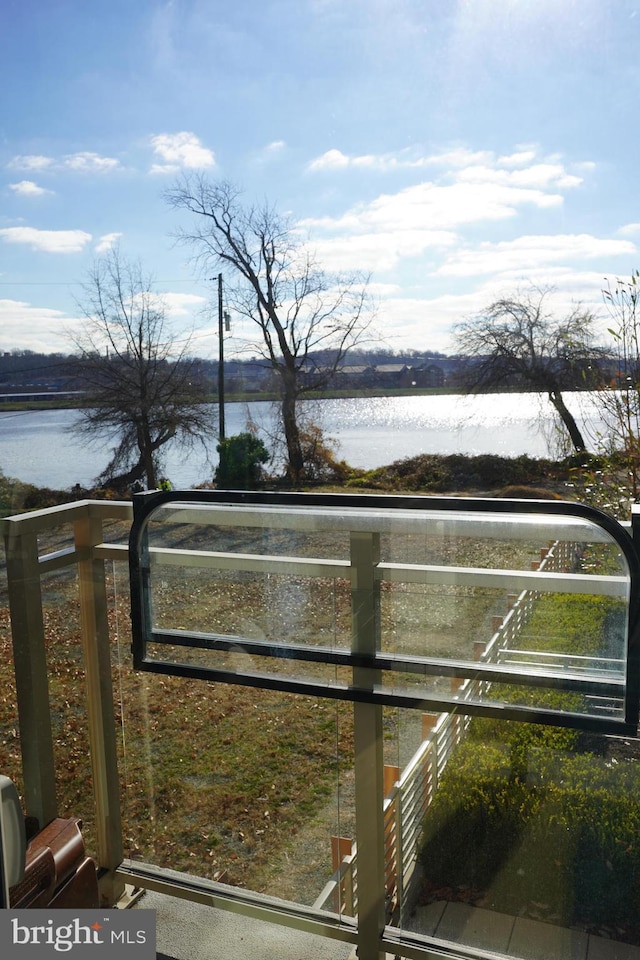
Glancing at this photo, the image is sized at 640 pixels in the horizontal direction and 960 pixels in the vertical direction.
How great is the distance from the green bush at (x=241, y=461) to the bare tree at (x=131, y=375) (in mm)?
209

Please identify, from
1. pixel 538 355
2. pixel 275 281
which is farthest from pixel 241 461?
pixel 538 355

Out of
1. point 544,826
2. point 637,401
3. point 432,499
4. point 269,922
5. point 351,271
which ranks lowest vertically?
point 269,922

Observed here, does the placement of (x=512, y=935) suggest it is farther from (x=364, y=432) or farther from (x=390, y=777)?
(x=364, y=432)

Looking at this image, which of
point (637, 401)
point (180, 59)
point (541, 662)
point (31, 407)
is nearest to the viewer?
point (541, 662)

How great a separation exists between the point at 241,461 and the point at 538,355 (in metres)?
1.63

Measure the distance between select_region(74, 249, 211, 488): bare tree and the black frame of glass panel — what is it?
2248mm

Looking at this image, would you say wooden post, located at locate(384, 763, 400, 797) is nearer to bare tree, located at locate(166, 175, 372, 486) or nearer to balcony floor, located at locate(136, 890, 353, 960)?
balcony floor, located at locate(136, 890, 353, 960)

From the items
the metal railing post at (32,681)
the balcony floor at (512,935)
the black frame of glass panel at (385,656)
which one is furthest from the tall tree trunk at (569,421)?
the metal railing post at (32,681)

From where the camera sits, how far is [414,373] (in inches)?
99.7

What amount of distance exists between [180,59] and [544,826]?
217 cm

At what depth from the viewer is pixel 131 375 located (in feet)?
12.5

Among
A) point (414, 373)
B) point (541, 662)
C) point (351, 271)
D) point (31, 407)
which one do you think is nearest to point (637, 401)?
point (414, 373)

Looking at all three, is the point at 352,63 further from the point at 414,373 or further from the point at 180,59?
the point at 414,373

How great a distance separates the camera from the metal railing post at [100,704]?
48.9 inches
